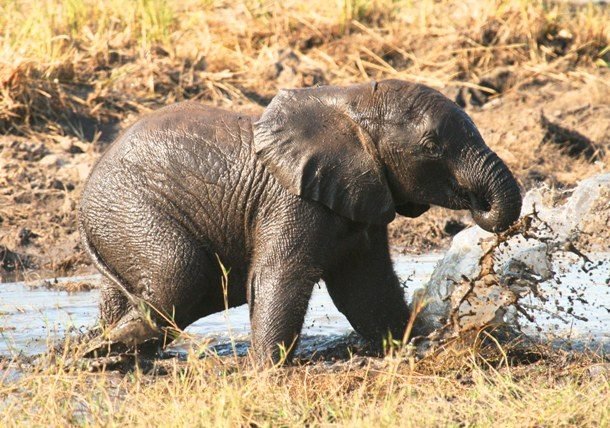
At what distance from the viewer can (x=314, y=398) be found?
585 cm

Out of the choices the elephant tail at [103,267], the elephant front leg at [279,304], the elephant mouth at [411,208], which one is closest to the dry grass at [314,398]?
the elephant front leg at [279,304]

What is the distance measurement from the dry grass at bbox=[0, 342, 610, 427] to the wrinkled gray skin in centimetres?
49

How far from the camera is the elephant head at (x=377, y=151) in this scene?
6.30 m

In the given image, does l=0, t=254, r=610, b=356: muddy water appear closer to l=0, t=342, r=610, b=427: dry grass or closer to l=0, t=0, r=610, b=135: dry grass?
l=0, t=342, r=610, b=427: dry grass

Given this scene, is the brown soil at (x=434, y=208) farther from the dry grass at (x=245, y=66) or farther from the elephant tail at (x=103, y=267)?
the elephant tail at (x=103, y=267)

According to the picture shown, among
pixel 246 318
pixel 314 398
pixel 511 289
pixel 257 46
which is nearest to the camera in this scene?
pixel 314 398

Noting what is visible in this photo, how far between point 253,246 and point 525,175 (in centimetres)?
473

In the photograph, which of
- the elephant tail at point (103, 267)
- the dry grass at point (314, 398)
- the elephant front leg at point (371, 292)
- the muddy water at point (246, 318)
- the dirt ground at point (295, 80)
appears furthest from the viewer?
the dirt ground at point (295, 80)

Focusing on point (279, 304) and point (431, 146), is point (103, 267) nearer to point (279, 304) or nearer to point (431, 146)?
point (279, 304)

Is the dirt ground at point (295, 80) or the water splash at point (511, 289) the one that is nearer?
the water splash at point (511, 289)

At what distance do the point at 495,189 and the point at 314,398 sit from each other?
131 centimetres

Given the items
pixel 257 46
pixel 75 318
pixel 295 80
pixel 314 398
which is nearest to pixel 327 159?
pixel 314 398

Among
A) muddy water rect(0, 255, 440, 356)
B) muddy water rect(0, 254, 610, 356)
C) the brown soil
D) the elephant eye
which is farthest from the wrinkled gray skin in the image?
the brown soil

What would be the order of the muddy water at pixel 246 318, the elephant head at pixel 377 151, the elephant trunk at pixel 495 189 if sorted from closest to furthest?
the elephant trunk at pixel 495 189 < the elephant head at pixel 377 151 < the muddy water at pixel 246 318
